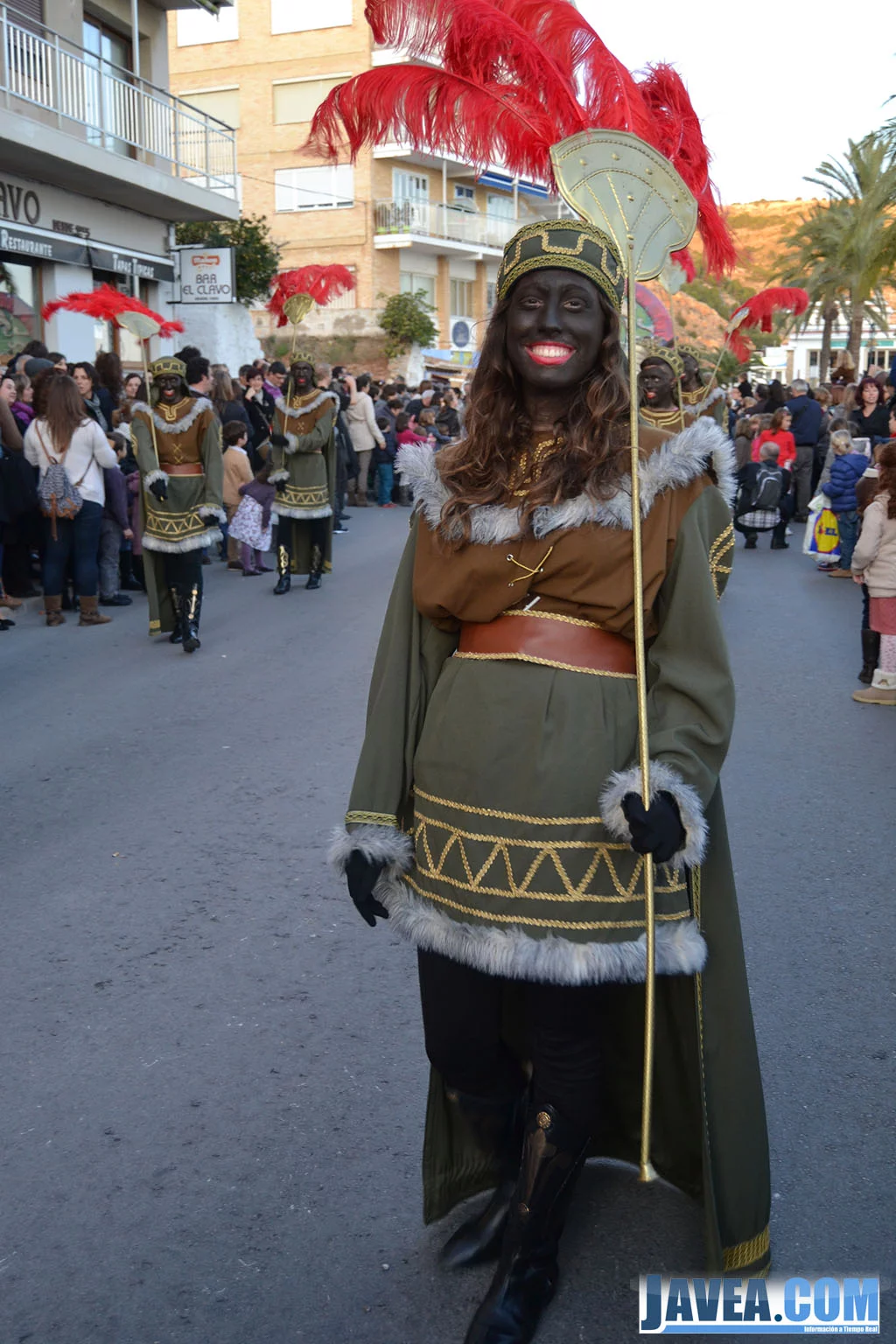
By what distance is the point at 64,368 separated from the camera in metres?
11.8

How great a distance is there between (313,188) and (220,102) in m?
4.49

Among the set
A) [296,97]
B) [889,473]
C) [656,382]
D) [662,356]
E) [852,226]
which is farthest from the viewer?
[296,97]

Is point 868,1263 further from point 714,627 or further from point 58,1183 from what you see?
point 58,1183

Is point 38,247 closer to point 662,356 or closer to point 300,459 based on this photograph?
point 300,459

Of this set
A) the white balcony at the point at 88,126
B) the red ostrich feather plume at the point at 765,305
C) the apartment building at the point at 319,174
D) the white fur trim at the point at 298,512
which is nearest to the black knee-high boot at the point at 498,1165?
the red ostrich feather plume at the point at 765,305

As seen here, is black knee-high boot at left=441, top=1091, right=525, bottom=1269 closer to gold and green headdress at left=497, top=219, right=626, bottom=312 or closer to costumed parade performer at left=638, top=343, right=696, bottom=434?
gold and green headdress at left=497, top=219, right=626, bottom=312

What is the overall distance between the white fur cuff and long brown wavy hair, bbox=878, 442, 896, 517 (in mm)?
6454

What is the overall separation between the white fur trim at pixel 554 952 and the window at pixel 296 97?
155ft

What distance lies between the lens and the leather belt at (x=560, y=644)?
2.58 m

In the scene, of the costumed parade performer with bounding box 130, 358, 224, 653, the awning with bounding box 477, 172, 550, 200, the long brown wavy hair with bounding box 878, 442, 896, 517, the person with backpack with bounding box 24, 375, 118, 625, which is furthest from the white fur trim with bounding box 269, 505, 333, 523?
the awning with bounding box 477, 172, 550, 200

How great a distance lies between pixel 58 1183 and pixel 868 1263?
1.87 meters

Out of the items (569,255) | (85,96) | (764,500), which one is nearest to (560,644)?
(569,255)

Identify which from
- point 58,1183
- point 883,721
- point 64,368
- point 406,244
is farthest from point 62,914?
point 406,244

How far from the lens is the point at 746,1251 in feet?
9.02
